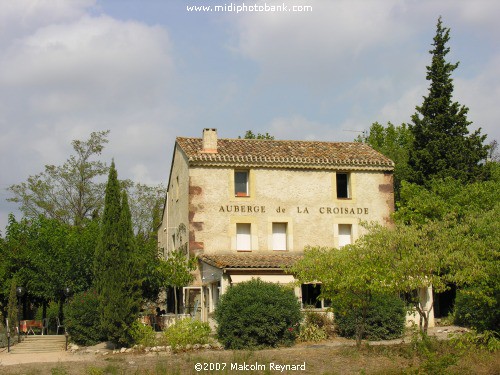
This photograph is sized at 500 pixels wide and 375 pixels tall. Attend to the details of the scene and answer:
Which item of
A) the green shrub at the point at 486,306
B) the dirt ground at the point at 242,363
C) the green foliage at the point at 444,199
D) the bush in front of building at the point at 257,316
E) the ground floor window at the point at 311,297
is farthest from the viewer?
the ground floor window at the point at 311,297

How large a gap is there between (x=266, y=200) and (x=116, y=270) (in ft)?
29.8

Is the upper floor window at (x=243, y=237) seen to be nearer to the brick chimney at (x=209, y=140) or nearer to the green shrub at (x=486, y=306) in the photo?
the brick chimney at (x=209, y=140)

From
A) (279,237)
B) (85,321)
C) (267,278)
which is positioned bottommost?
(85,321)

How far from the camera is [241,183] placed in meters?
34.3

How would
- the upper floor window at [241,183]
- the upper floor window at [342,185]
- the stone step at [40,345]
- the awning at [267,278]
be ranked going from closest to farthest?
the awning at [267,278] < the stone step at [40,345] < the upper floor window at [241,183] < the upper floor window at [342,185]

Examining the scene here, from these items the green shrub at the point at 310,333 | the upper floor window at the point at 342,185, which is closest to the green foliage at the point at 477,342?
the green shrub at the point at 310,333

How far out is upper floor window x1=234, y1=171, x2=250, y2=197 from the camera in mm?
34188

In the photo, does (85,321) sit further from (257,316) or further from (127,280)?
(257,316)

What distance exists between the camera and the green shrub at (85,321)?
2919cm

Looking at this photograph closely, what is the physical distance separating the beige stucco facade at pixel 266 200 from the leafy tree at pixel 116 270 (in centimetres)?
467

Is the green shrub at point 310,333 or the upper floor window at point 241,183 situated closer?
the green shrub at point 310,333

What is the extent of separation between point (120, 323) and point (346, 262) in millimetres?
10191

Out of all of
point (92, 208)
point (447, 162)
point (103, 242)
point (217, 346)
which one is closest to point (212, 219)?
point (103, 242)

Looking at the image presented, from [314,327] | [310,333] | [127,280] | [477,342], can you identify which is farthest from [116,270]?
[477,342]
